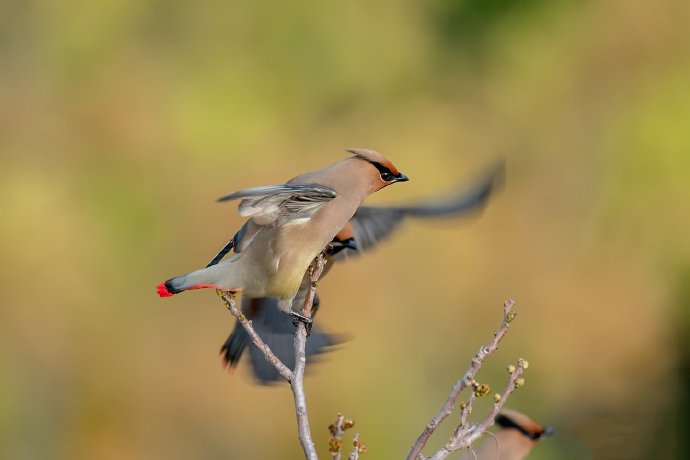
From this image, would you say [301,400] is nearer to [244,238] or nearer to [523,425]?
[244,238]

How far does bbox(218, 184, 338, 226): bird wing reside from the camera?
1796 mm

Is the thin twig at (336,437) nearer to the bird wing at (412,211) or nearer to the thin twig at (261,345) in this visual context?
the thin twig at (261,345)

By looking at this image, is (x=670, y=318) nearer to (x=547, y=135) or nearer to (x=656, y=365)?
(x=656, y=365)

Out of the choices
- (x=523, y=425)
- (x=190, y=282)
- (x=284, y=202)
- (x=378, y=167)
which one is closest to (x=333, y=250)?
(x=378, y=167)

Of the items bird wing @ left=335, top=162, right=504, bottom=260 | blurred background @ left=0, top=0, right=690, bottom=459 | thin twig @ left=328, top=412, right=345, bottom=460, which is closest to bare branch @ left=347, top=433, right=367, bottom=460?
thin twig @ left=328, top=412, right=345, bottom=460

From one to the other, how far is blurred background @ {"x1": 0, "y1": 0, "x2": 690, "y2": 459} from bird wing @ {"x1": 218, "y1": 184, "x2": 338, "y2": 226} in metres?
2.43

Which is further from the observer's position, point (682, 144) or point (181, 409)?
point (682, 144)

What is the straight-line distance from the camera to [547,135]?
6086mm

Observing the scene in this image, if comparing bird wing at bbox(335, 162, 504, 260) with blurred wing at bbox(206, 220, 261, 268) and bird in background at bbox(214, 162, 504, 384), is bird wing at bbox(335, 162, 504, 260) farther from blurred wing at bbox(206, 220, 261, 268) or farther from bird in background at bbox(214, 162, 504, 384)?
blurred wing at bbox(206, 220, 261, 268)

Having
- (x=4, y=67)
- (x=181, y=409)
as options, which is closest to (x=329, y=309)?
(x=181, y=409)

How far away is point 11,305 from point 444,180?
2.06 metres

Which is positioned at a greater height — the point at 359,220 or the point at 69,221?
Answer: the point at 359,220

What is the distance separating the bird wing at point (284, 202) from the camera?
1796 mm

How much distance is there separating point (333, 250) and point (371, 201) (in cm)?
225
